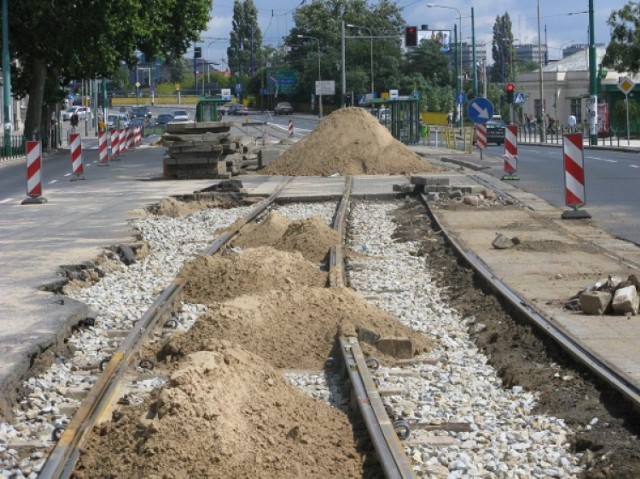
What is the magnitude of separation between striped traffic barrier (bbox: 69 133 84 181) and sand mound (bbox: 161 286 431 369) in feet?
71.3

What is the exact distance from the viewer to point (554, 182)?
102 feet

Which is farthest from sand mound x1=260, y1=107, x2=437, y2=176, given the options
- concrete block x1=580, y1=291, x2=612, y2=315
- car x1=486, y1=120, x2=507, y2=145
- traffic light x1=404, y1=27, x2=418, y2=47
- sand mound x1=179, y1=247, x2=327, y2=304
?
car x1=486, y1=120, x2=507, y2=145

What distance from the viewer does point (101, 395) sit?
7426mm

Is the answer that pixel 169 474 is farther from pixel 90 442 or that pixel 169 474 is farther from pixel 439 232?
pixel 439 232

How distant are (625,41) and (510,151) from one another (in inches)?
1260

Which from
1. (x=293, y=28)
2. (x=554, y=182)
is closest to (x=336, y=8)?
(x=293, y=28)

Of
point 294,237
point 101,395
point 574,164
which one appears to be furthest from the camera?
point 574,164

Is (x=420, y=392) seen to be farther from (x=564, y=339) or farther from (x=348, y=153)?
(x=348, y=153)

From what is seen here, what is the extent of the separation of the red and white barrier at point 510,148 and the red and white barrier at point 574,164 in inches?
407

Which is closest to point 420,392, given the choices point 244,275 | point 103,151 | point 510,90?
point 244,275

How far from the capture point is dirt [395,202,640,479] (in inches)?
243

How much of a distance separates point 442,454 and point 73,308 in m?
5.37

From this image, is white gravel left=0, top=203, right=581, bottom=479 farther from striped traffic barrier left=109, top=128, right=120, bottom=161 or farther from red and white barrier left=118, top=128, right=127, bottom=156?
red and white barrier left=118, top=128, right=127, bottom=156

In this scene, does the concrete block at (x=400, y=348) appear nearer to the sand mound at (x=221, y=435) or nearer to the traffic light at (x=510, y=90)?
the sand mound at (x=221, y=435)
